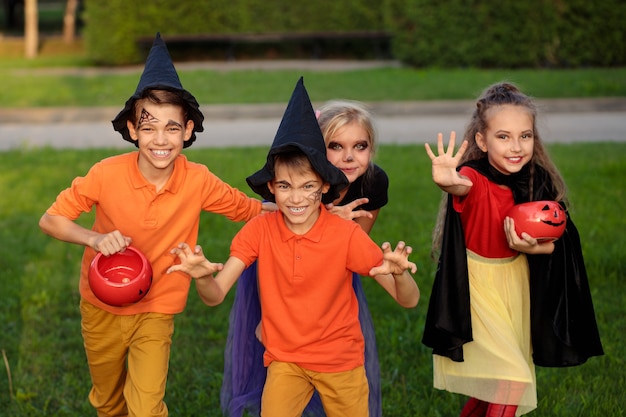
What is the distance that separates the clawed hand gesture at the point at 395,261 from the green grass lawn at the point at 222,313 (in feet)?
5.20

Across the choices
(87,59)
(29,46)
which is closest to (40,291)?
(87,59)

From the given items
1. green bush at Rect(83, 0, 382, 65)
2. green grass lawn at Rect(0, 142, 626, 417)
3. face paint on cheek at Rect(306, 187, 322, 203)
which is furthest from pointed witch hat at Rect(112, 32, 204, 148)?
green bush at Rect(83, 0, 382, 65)

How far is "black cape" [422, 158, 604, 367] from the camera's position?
4.41 m

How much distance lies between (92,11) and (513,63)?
1061 cm

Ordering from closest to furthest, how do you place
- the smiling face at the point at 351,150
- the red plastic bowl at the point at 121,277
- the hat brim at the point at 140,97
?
the red plastic bowl at the point at 121,277
the hat brim at the point at 140,97
the smiling face at the point at 351,150

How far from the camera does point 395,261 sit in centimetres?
375

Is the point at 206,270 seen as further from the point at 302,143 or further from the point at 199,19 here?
the point at 199,19

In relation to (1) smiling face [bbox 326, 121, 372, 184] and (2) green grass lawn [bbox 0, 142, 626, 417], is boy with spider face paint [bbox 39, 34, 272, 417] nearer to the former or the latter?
(1) smiling face [bbox 326, 121, 372, 184]

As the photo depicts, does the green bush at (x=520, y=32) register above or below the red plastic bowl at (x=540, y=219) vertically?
above

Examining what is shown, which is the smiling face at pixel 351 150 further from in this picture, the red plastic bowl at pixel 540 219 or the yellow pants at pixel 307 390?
the yellow pants at pixel 307 390

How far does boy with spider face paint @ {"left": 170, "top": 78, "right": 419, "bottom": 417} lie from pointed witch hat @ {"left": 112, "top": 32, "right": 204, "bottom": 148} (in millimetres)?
533

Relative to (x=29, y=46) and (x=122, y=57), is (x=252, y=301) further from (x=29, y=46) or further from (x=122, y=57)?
(x=29, y=46)

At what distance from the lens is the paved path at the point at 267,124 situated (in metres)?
13.3

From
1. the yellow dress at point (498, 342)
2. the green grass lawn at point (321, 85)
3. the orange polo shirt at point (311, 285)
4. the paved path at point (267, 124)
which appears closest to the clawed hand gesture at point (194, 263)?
the orange polo shirt at point (311, 285)
